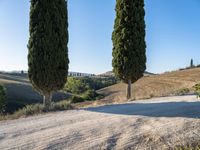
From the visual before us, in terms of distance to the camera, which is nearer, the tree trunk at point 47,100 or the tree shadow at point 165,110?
the tree shadow at point 165,110

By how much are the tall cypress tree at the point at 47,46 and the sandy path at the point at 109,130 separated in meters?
4.48

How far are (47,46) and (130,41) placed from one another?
6843 millimetres

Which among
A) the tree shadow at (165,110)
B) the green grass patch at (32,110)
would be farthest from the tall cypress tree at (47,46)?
the tree shadow at (165,110)

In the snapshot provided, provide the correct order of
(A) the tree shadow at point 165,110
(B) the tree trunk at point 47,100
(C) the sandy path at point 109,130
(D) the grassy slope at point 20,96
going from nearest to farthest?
(C) the sandy path at point 109,130, (A) the tree shadow at point 165,110, (B) the tree trunk at point 47,100, (D) the grassy slope at point 20,96

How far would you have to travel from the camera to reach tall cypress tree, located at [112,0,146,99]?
2531cm

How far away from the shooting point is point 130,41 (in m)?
25.3

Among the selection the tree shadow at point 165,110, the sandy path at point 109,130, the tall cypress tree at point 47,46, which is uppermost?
the tall cypress tree at point 47,46

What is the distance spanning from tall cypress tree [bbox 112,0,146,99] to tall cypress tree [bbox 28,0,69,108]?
227 inches

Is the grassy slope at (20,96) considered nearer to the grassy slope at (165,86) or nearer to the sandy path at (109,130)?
the grassy slope at (165,86)

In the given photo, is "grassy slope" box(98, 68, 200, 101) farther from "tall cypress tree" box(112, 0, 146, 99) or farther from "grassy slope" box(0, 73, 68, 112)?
"grassy slope" box(0, 73, 68, 112)

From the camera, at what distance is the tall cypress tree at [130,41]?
83.0ft

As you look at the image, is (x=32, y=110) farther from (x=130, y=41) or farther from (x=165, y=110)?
(x=130, y=41)

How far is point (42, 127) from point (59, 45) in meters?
7.17

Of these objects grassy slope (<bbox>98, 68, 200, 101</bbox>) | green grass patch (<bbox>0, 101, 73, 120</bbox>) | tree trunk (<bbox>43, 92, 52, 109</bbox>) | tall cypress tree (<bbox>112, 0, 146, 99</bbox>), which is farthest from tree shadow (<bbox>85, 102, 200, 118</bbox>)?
tall cypress tree (<bbox>112, 0, 146, 99</bbox>)
